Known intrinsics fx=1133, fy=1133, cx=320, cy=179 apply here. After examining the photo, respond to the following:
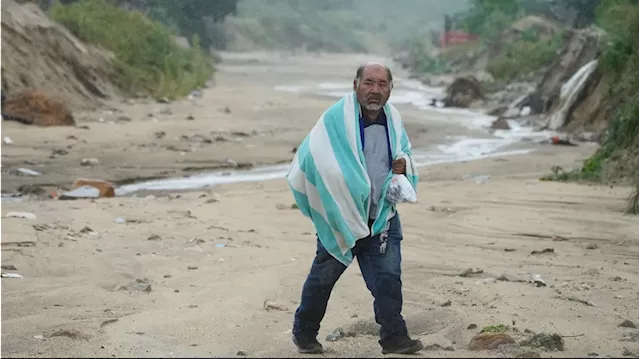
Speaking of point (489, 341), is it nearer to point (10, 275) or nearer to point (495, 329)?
point (495, 329)

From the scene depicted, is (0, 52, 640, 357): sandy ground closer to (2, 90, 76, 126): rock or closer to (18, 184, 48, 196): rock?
→ (18, 184, 48, 196): rock

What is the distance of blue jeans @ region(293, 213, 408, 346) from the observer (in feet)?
16.9

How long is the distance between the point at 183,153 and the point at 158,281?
954 cm

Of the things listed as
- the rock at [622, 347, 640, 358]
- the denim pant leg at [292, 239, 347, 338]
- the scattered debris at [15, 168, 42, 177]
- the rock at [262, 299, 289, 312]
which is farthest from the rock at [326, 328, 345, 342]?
the scattered debris at [15, 168, 42, 177]

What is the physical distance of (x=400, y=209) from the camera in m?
10.5

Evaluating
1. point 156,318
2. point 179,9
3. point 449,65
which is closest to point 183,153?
point 156,318

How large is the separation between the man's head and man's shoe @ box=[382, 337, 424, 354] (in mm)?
1065

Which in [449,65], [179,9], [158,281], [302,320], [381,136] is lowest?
[449,65]

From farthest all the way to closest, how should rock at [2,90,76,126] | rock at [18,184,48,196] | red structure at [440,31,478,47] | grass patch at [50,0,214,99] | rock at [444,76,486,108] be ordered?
red structure at [440,31,478,47] < rock at [444,76,486,108] < grass patch at [50,0,214,99] < rock at [2,90,76,126] < rock at [18,184,48,196]

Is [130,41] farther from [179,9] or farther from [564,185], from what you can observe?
[564,185]

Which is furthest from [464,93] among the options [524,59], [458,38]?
[458,38]

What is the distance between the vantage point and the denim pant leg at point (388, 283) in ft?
16.9

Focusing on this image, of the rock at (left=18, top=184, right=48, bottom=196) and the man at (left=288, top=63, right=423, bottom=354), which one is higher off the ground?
the man at (left=288, top=63, right=423, bottom=354)

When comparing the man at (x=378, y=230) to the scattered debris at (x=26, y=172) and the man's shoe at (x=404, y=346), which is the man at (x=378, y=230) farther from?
the scattered debris at (x=26, y=172)
